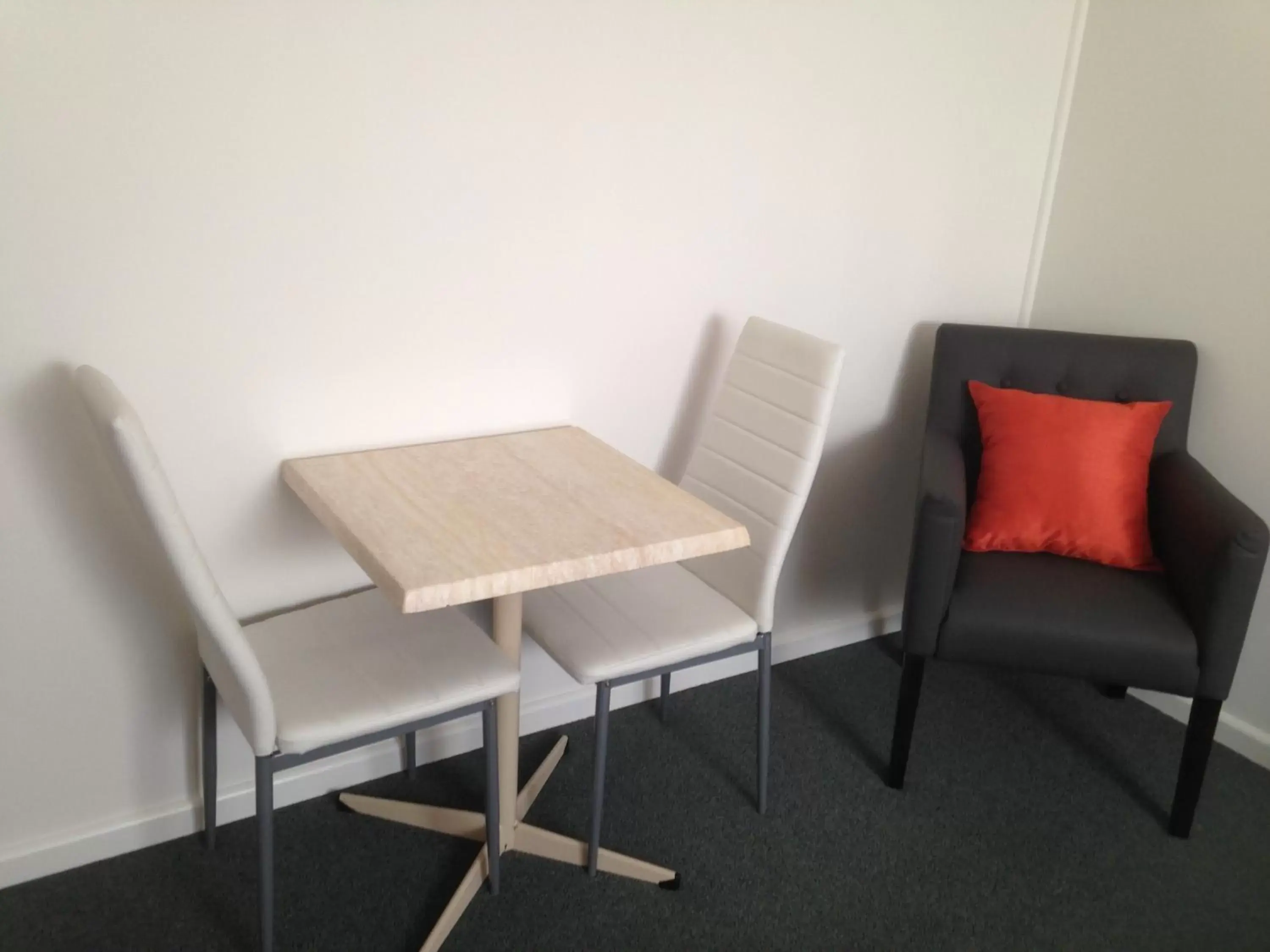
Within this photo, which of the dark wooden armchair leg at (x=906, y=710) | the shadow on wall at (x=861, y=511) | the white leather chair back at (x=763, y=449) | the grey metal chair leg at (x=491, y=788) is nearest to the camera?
the grey metal chair leg at (x=491, y=788)

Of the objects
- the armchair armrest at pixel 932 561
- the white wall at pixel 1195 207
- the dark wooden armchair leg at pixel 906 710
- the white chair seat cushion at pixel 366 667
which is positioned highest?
the white wall at pixel 1195 207

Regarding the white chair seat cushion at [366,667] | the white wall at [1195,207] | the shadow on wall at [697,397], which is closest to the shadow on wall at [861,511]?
the shadow on wall at [697,397]

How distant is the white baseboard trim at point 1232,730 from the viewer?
7.88ft

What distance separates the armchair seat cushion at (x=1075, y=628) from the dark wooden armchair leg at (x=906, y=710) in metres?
0.06

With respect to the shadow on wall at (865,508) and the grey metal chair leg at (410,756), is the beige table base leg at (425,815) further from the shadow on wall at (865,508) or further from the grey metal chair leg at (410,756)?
the shadow on wall at (865,508)

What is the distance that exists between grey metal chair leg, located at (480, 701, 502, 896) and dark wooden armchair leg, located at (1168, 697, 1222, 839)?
1.38 m

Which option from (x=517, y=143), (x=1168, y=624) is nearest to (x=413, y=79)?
(x=517, y=143)

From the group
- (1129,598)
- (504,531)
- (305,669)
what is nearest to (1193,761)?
(1129,598)

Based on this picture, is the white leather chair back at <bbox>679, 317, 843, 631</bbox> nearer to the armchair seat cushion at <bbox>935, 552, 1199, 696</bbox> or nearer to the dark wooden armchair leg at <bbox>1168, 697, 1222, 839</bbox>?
the armchair seat cushion at <bbox>935, 552, 1199, 696</bbox>

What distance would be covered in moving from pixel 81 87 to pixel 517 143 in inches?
28.4

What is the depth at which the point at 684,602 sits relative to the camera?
2037mm

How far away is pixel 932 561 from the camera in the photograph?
2.10m

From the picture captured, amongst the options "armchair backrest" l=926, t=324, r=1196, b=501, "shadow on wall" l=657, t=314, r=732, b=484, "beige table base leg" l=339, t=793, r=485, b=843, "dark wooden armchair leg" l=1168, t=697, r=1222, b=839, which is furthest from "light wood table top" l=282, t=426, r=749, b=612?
"dark wooden armchair leg" l=1168, t=697, r=1222, b=839

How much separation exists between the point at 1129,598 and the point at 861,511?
0.75m
